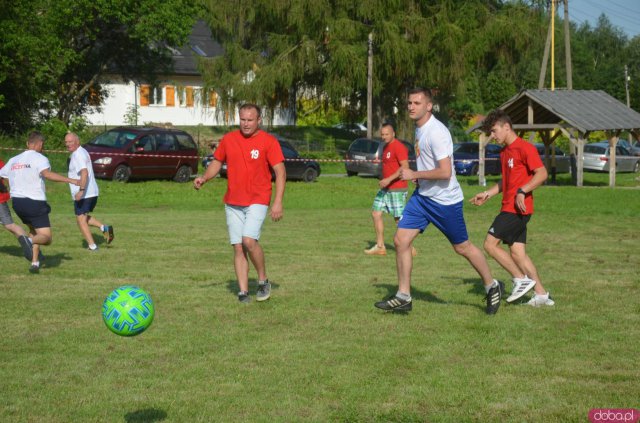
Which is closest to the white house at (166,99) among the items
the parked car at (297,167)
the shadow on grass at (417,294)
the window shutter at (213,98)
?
the window shutter at (213,98)

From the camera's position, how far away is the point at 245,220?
9.62m

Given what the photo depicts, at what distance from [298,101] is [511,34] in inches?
412

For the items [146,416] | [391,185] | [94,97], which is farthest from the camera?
[94,97]

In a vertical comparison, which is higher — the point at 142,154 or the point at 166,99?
the point at 166,99

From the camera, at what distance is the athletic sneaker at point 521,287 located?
31.2ft

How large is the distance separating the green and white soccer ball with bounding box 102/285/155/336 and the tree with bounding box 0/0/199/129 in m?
31.0

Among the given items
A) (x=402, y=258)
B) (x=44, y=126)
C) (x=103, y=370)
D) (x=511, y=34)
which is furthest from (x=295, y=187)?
(x=103, y=370)

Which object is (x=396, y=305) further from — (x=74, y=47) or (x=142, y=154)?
(x=74, y=47)

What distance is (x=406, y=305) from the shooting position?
8992 millimetres

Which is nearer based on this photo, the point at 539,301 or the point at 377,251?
the point at 539,301

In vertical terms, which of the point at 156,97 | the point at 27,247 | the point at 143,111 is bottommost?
the point at 27,247

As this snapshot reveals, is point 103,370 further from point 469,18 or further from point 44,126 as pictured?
point 469,18

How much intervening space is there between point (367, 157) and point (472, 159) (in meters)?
5.83

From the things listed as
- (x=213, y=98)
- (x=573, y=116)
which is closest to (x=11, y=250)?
(x=573, y=116)
